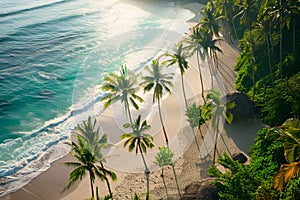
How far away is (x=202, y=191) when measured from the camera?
71.7ft

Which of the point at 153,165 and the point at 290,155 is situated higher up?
the point at 153,165

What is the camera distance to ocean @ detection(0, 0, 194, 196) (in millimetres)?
35344

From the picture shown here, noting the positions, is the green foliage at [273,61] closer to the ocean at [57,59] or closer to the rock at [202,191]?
the rock at [202,191]

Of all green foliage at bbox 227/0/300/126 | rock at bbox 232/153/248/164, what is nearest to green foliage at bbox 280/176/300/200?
rock at bbox 232/153/248/164

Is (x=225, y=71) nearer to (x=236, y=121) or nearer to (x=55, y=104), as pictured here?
(x=236, y=121)

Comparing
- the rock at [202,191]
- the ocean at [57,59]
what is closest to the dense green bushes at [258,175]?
the rock at [202,191]

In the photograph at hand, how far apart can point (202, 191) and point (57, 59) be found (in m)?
46.6

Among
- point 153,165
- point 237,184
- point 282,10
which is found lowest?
point 237,184

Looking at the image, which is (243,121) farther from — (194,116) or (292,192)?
(292,192)

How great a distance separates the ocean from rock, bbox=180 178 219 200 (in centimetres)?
1654

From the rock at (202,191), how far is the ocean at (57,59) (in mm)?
16542

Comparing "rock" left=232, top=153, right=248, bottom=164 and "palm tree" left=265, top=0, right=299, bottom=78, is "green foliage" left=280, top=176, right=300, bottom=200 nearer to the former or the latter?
"rock" left=232, top=153, right=248, bottom=164

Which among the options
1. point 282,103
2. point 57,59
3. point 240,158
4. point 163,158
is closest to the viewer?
point 240,158

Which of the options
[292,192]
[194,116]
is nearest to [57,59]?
[194,116]
